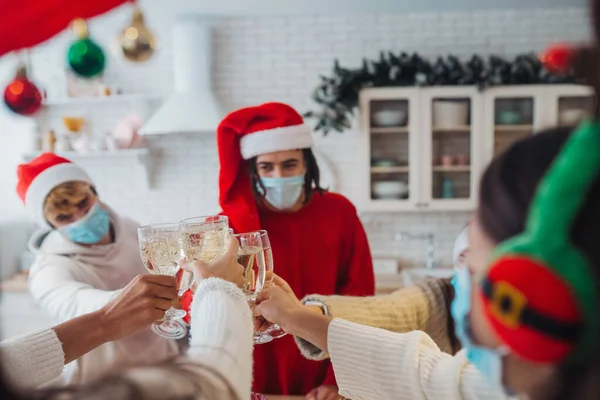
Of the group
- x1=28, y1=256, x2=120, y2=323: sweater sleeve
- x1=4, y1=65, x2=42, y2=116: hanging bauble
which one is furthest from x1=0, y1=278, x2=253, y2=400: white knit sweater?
x1=4, y1=65, x2=42, y2=116: hanging bauble

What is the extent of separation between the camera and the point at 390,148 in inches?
156

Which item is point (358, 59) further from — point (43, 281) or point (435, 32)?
point (43, 281)

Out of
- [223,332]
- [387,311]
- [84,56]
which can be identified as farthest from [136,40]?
[223,332]

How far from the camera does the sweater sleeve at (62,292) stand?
1.60 meters

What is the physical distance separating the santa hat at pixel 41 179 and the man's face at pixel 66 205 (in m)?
Result: 0.02

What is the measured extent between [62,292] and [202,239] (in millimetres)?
823

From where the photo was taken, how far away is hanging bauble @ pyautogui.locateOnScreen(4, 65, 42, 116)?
2219 millimetres

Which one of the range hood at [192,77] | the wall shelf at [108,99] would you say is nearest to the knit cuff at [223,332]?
the range hood at [192,77]

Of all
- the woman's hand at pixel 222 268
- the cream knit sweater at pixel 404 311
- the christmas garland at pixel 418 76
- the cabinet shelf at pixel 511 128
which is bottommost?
the cream knit sweater at pixel 404 311

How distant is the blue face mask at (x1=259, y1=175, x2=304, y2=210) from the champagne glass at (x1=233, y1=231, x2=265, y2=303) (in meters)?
0.62

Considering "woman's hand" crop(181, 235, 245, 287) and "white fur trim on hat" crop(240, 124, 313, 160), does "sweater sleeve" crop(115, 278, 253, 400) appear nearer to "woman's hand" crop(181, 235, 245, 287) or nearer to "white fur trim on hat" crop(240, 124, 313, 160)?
"woman's hand" crop(181, 235, 245, 287)

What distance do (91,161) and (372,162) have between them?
2184mm

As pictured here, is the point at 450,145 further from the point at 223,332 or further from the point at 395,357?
the point at 223,332

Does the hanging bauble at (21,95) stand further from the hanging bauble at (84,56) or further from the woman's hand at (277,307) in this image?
the woman's hand at (277,307)
